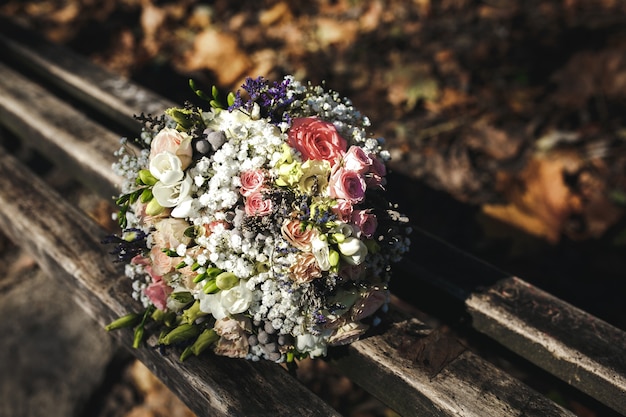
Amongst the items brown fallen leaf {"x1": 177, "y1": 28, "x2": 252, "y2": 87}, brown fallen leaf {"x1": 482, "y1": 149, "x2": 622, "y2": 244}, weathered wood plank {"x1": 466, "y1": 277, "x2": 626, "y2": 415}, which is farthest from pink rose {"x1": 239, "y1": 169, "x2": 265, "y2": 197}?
brown fallen leaf {"x1": 177, "y1": 28, "x2": 252, "y2": 87}

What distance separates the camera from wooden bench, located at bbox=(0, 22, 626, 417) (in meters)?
1.50

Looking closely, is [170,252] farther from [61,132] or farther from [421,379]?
[61,132]

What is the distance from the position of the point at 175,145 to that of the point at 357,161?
47 centimetres

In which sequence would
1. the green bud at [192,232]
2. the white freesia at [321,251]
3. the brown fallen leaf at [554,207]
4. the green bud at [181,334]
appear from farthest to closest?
the brown fallen leaf at [554,207], the green bud at [181,334], the green bud at [192,232], the white freesia at [321,251]

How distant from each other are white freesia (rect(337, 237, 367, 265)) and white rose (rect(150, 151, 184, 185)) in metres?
0.45

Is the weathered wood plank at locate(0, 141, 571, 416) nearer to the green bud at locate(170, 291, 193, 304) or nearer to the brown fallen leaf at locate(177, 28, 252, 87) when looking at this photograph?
the green bud at locate(170, 291, 193, 304)

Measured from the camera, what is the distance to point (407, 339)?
1.64 meters

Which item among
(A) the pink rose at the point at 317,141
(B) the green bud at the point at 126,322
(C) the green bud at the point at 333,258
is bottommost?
(B) the green bud at the point at 126,322

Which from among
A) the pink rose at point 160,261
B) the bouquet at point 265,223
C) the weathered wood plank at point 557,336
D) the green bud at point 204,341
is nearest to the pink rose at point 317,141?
the bouquet at point 265,223

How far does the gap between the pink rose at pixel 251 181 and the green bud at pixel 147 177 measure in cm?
24

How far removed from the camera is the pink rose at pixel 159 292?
1.60 metres

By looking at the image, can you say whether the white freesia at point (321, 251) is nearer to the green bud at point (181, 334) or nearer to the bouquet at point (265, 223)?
the bouquet at point (265, 223)

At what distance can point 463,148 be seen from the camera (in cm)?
304

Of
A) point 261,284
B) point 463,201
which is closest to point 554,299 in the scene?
point 261,284
